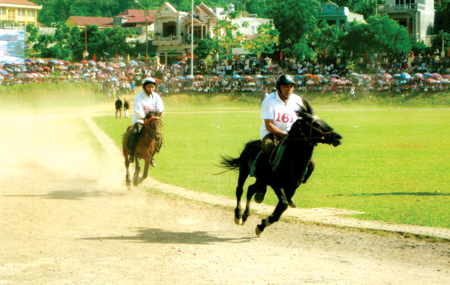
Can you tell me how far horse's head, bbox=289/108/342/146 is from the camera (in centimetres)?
788

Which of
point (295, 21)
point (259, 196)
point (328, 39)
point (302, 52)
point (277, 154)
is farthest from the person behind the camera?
point (295, 21)

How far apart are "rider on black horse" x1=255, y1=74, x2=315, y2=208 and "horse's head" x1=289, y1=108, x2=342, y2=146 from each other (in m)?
0.34

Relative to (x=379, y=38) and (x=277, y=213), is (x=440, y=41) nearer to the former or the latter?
(x=379, y=38)

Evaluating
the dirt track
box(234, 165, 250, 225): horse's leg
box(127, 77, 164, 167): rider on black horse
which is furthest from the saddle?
box(127, 77, 164, 167): rider on black horse

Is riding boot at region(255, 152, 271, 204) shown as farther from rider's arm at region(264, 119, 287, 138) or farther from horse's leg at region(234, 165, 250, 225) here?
horse's leg at region(234, 165, 250, 225)

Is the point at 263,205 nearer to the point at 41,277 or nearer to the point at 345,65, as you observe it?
the point at 41,277

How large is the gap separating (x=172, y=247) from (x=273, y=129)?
91.2 inches

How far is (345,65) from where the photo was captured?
6091 cm

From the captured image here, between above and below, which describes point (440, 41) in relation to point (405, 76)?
above

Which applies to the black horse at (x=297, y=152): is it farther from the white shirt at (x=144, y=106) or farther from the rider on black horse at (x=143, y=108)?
the white shirt at (x=144, y=106)

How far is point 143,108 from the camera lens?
13055 millimetres

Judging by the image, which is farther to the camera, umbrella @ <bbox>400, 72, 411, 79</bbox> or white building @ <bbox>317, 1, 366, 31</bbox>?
white building @ <bbox>317, 1, 366, 31</bbox>

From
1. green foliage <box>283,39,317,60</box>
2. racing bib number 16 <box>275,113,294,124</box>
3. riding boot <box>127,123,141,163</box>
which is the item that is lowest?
riding boot <box>127,123,141,163</box>

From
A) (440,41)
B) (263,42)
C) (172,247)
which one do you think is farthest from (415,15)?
(172,247)
